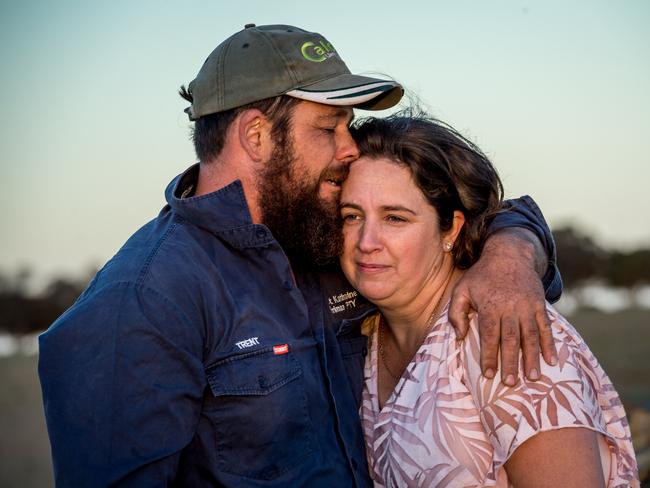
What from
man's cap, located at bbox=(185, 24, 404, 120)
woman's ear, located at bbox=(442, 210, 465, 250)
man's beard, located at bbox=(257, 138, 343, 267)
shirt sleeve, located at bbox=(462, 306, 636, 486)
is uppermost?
man's cap, located at bbox=(185, 24, 404, 120)

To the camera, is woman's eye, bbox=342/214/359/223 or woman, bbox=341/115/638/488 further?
woman's eye, bbox=342/214/359/223

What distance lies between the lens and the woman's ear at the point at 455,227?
3.99m

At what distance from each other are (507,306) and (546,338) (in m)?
0.20

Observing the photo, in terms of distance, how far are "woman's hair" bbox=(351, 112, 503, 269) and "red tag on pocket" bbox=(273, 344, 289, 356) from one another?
3.49 feet

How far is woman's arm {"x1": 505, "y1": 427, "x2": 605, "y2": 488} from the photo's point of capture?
302cm

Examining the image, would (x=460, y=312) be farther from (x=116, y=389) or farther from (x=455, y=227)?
(x=116, y=389)

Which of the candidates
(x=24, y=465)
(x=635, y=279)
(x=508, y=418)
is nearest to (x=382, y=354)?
(x=508, y=418)

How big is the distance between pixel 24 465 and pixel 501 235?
10.1 metres

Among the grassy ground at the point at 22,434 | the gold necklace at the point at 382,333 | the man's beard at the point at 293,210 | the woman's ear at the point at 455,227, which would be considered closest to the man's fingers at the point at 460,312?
the gold necklace at the point at 382,333

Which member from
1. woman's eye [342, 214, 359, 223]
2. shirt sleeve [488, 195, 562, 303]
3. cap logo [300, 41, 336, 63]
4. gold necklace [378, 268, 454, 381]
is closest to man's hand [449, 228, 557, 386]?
shirt sleeve [488, 195, 562, 303]

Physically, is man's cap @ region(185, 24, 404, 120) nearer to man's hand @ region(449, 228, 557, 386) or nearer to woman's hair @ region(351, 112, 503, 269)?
woman's hair @ region(351, 112, 503, 269)

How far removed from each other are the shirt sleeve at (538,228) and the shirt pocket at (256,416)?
1.38m

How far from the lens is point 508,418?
311cm

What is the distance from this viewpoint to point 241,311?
3.25 metres
